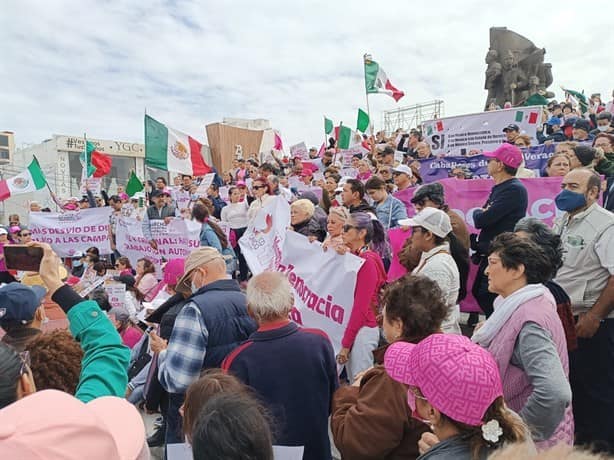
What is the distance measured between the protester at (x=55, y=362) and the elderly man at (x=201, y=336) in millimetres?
604

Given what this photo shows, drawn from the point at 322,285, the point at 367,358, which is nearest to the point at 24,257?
the point at 322,285

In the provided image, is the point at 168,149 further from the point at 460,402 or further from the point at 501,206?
the point at 460,402

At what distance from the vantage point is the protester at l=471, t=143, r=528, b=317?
450cm

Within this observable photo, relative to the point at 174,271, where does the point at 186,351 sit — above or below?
below

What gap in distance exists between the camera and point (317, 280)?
4090 millimetres

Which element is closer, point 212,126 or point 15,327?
point 15,327

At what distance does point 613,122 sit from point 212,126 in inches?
585

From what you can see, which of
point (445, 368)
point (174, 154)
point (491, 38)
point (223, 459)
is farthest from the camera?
point (491, 38)

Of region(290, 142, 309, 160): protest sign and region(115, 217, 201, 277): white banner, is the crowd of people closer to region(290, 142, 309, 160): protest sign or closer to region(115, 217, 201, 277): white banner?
region(115, 217, 201, 277): white banner

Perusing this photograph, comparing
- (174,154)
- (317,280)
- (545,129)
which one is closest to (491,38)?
(545,129)

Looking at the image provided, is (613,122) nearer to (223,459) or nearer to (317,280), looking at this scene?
(317,280)

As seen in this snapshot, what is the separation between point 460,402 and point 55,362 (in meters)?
1.76

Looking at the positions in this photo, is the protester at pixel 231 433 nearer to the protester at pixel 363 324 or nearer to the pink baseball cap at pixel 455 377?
the pink baseball cap at pixel 455 377

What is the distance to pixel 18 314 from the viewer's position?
8.55ft
